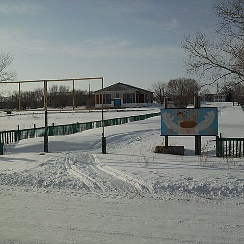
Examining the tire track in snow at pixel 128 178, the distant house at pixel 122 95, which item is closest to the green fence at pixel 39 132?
the tire track in snow at pixel 128 178

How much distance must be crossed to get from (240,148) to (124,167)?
5.30 meters

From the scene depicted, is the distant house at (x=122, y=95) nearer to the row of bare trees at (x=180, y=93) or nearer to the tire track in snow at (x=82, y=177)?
the row of bare trees at (x=180, y=93)

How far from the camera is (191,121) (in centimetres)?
1331

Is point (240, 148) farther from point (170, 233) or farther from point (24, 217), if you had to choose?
point (24, 217)

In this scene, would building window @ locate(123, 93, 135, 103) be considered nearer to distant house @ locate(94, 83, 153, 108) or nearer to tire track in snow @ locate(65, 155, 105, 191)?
distant house @ locate(94, 83, 153, 108)

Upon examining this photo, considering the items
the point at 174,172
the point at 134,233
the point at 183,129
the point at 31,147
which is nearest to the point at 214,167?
the point at 174,172

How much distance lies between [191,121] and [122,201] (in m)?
7.62

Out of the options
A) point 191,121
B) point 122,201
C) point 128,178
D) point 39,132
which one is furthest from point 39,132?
point 122,201

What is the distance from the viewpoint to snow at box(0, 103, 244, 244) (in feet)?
16.0

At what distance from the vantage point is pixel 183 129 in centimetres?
1345

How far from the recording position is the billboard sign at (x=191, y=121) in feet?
42.9

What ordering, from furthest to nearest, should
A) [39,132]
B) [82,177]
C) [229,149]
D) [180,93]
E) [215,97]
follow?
[180,93], [215,97], [39,132], [229,149], [82,177]

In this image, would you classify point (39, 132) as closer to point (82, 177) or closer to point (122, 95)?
point (82, 177)

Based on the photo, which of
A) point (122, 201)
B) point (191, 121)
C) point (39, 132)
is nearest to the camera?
point (122, 201)
